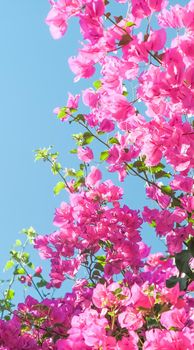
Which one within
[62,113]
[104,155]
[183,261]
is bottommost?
[183,261]

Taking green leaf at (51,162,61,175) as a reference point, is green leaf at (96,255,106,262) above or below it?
below

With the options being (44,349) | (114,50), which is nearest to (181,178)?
(114,50)

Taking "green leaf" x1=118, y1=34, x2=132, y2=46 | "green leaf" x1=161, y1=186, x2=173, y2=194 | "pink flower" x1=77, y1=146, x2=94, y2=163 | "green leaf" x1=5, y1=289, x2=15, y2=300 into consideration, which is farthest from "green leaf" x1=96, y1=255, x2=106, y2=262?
"green leaf" x1=118, y1=34, x2=132, y2=46

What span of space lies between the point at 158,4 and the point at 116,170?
3.78 feet

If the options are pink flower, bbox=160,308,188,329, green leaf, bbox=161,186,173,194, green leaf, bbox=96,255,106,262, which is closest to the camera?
pink flower, bbox=160,308,188,329

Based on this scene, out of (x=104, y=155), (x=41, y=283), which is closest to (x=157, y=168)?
(x=104, y=155)

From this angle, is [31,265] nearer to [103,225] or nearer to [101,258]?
[101,258]

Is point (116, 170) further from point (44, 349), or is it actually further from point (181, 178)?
point (44, 349)

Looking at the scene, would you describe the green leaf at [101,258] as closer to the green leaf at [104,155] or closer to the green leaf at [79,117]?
the green leaf at [104,155]

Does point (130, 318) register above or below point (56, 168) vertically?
below

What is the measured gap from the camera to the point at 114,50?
1883 millimetres

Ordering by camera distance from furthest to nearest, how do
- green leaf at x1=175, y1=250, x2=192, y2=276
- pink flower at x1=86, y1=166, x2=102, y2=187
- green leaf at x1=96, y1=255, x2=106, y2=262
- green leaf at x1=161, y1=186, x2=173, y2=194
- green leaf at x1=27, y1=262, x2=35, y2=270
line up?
green leaf at x1=27, y1=262, x2=35, y2=270 < green leaf at x1=96, y1=255, x2=106, y2=262 < pink flower at x1=86, y1=166, x2=102, y2=187 < green leaf at x1=161, y1=186, x2=173, y2=194 < green leaf at x1=175, y1=250, x2=192, y2=276

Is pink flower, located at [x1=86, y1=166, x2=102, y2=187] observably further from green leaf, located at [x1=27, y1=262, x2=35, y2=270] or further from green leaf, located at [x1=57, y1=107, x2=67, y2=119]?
green leaf, located at [x1=27, y1=262, x2=35, y2=270]

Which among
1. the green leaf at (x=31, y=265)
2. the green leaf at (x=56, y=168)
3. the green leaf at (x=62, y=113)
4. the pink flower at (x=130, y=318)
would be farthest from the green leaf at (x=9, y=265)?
the pink flower at (x=130, y=318)
